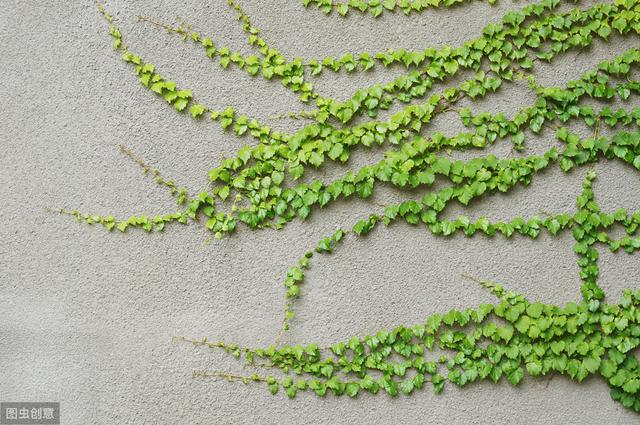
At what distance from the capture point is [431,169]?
2.56 meters

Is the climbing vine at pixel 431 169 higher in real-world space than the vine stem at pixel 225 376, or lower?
higher

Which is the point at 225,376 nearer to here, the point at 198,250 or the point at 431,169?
the point at 198,250

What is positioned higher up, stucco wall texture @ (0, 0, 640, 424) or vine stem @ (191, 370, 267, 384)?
stucco wall texture @ (0, 0, 640, 424)

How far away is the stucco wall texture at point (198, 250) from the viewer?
8.52 ft

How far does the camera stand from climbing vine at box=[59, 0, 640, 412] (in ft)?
8.39

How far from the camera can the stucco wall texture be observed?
2.60m

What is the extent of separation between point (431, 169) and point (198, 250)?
994 millimetres

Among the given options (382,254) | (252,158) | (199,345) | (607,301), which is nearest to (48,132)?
(252,158)

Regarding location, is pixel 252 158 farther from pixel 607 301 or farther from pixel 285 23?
pixel 607 301

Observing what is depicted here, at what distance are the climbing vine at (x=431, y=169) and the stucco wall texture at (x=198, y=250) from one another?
45 mm

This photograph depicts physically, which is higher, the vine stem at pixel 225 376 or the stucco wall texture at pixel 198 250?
the stucco wall texture at pixel 198 250

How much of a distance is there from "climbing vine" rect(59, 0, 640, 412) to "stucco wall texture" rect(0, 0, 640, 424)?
4 centimetres

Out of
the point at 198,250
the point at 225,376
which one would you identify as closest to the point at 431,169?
the point at 198,250

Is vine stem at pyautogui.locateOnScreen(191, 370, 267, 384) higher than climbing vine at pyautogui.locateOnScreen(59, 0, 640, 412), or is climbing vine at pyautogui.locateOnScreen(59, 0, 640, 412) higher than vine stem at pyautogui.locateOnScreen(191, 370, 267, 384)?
climbing vine at pyautogui.locateOnScreen(59, 0, 640, 412)
